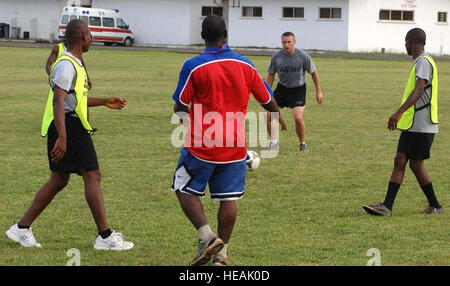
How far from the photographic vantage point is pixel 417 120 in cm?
885

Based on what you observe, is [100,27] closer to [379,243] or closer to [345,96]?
[345,96]

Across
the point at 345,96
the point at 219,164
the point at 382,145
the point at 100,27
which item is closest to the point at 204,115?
the point at 219,164

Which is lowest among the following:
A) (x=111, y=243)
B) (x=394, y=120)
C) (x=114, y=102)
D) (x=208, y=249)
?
(x=111, y=243)

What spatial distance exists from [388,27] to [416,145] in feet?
157

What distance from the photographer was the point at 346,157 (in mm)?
13086

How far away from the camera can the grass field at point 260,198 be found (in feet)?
24.0

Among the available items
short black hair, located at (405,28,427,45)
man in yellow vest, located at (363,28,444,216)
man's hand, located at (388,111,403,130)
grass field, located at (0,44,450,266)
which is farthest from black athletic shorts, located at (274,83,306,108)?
man's hand, located at (388,111,403,130)

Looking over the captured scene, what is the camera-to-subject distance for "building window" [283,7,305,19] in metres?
57.4

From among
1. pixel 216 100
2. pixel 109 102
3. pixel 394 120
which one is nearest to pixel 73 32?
pixel 109 102

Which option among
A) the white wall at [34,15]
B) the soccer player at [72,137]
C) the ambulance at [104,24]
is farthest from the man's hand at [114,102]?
the white wall at [34,15]

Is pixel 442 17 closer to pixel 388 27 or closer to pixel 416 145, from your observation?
pixel 388 27

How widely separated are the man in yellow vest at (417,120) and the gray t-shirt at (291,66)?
4891mm

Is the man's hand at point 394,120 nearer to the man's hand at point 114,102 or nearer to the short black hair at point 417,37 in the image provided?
the short black hair at point 417,37
